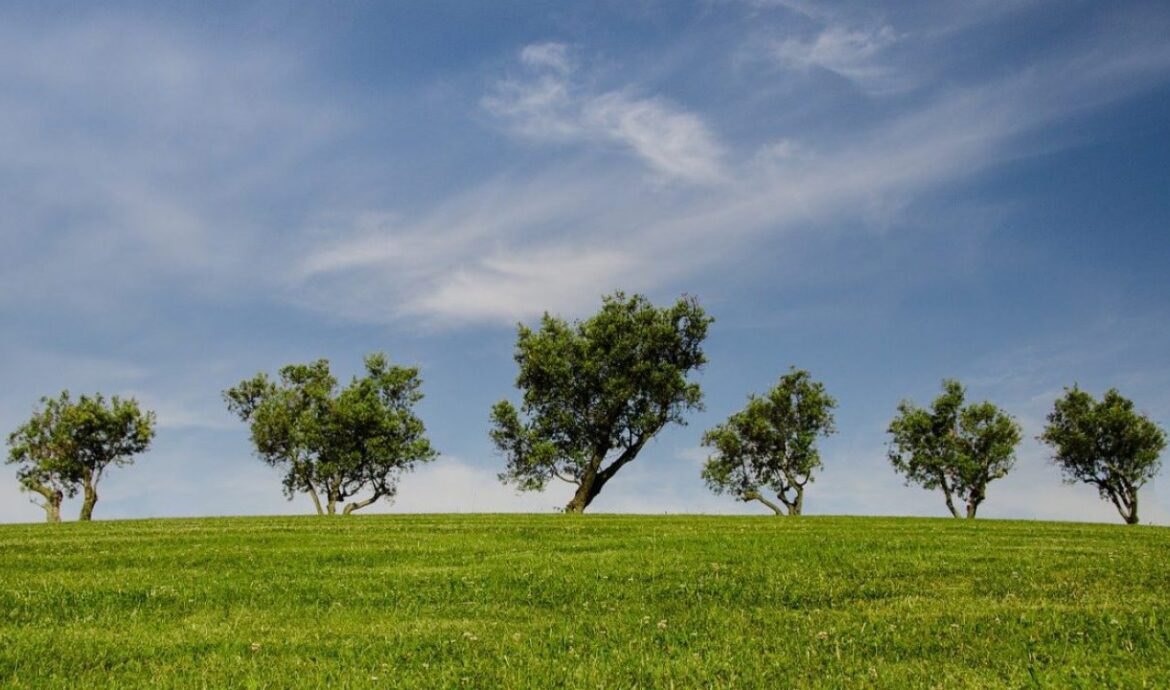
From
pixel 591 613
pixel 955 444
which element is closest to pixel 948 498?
pixel 955 444

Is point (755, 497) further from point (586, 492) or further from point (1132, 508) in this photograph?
point (1132, 508)

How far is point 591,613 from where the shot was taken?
1198cm

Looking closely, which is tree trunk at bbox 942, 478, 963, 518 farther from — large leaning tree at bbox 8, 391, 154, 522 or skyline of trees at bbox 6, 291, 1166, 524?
large leaning tree at bbox 8, 391, 154, 522

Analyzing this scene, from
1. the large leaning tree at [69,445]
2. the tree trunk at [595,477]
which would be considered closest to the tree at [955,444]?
the tree trunk at [595,477]

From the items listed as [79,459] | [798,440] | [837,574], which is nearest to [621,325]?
[798,440]

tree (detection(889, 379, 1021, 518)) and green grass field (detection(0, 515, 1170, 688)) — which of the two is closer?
green grass field (detection(0, 515, 1170, 688))

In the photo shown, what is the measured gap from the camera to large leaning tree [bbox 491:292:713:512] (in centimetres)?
5550

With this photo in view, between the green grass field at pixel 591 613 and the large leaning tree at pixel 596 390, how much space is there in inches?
1313

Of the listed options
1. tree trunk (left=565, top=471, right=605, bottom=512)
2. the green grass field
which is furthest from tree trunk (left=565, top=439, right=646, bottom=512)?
the green grass field

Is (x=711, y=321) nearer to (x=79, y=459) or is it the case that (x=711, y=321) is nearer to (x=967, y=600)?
(x=967, y=600)

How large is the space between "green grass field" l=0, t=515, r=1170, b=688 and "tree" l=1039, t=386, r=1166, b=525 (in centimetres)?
5101

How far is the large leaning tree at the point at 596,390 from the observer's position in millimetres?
55500

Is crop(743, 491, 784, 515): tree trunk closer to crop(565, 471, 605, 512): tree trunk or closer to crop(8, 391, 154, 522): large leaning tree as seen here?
crop(565, 471, 605, 512): tree trunk

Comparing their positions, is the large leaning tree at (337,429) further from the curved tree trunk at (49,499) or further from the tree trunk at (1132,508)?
the tree trunk at (1132,508)
